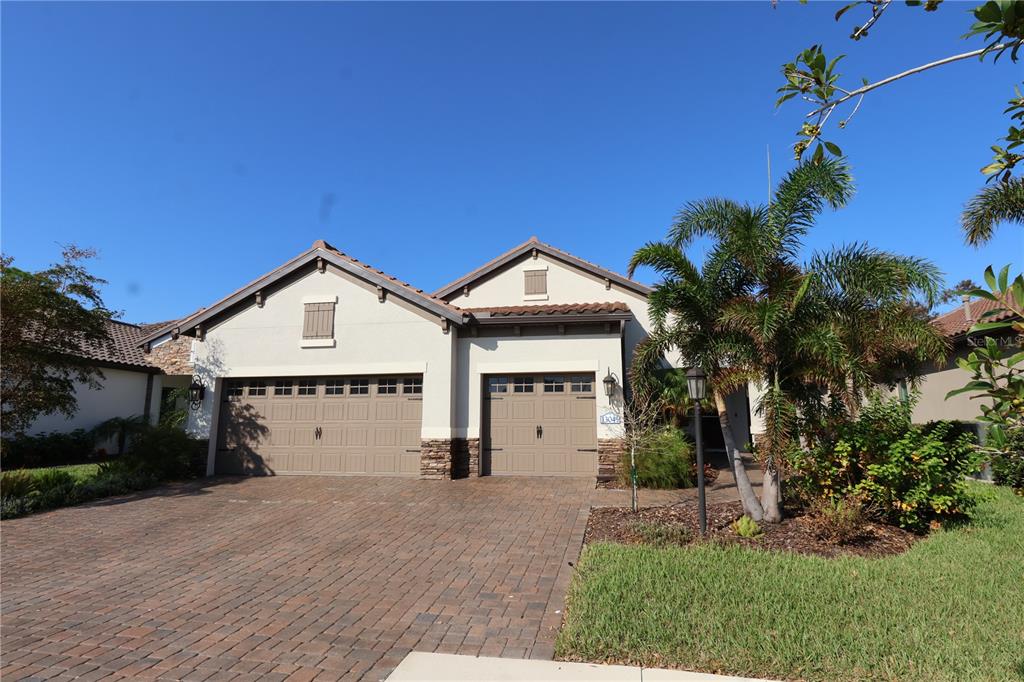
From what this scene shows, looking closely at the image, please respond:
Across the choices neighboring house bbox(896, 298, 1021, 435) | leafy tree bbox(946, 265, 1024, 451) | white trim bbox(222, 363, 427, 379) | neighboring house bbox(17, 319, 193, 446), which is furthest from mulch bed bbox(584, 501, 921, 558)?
neighboring house bbox(17, 319, 193, 446)

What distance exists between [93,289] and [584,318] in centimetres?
1077

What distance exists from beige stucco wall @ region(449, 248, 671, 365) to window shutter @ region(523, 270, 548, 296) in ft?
0.46

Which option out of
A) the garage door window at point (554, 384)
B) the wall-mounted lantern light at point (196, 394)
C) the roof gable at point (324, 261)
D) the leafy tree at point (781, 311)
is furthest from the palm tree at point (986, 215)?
the wall-mounted lantern light at point (196, 394)

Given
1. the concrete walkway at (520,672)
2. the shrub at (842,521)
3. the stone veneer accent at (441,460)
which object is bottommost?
the concrete walkway at (520,672)

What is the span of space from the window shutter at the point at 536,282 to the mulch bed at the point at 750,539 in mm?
10134

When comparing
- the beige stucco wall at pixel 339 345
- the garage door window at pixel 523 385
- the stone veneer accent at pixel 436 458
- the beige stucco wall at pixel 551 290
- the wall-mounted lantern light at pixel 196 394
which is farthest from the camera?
the beige stucco wall at pixel 551 290

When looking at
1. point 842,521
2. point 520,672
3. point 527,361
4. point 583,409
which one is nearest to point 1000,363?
point 520,672

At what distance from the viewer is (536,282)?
1817 centimetres

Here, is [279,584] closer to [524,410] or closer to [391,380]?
[391,380]

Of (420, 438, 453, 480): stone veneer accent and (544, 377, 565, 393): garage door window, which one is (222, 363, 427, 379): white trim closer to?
(420, 438, 453, 480): stone veneer accent

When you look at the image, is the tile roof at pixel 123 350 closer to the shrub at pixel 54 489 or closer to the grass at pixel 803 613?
the shrub at pixel 54 489

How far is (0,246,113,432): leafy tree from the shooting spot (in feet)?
32.6

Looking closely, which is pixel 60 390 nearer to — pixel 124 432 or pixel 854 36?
pixel 124 432

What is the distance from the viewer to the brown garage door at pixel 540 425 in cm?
1292
